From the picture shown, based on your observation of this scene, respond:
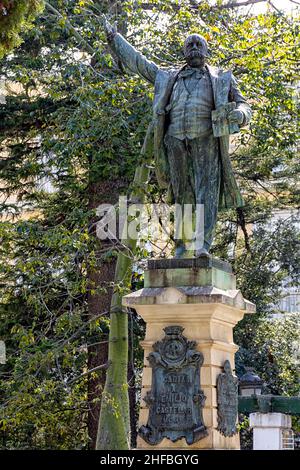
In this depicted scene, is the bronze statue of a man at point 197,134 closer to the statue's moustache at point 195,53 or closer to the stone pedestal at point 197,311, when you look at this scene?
the statue's moustache at point 195,53

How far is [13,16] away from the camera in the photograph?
11273 millimetres

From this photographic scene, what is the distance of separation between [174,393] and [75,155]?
24.9 feet

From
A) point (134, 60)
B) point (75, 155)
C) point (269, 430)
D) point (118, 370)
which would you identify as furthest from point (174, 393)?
point (75, 155)

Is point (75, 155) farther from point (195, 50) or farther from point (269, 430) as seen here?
point (195, 50)

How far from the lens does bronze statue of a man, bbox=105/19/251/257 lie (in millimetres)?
10680

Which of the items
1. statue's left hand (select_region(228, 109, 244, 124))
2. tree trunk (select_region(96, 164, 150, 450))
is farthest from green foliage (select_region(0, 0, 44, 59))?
tree trunk (select_region(96, 164, 150, 450))

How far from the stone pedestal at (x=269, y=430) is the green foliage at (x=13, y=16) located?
8000 mm

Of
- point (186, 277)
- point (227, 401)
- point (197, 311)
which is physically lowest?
point (227, 401)

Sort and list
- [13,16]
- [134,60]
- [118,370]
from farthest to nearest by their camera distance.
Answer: [118,370], [134,60], [13,16]

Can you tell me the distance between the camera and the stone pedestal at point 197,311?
1002 cm

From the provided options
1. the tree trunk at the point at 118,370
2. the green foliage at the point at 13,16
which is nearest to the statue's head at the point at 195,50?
the green foliage at the point at 13,16

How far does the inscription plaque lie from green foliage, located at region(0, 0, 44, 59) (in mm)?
3621

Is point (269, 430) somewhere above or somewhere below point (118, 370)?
below

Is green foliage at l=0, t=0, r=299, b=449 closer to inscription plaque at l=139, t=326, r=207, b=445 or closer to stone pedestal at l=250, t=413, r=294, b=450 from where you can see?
stone pedestal at l=250, t=413, r=294, b=450
